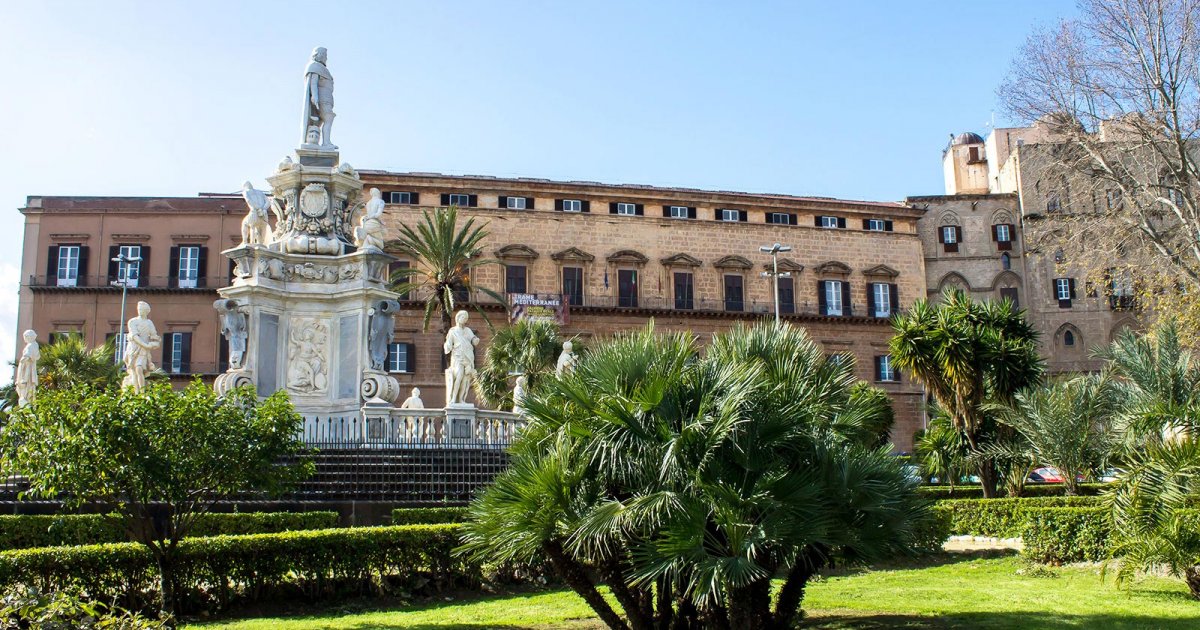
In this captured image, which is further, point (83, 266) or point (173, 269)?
point (173, 269)

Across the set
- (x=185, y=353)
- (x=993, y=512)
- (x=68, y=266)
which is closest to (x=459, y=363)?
(x=993, y=512)

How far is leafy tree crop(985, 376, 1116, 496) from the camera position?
22078 millimetres

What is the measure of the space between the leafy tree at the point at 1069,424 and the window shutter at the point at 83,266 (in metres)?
45.7

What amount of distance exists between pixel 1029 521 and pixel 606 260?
1631 inches

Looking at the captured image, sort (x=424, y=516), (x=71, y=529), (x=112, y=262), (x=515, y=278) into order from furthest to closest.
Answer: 1. (x=515, y=278)
2. (x=112, y=262)
3. (x=424, y=516)
4. (x=71, y=529)

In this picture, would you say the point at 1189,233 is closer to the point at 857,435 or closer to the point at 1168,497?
the point at 1168,497

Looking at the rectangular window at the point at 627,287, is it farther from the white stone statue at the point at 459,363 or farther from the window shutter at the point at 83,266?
the white stone statue at the point at 459,363

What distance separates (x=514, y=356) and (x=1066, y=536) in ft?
77.6

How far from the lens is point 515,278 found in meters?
55.5

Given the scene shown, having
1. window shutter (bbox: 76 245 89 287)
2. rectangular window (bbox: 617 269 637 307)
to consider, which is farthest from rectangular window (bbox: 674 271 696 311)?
window shutter (bbox: 76 245 89 287)

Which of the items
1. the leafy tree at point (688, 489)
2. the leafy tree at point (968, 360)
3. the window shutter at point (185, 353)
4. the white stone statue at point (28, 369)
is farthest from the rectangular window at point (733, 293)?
the leafy tree at point (688, 489)

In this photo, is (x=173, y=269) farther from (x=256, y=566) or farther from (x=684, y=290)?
(x=256, y=566)

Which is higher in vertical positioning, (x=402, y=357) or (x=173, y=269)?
(x=173, y=269)

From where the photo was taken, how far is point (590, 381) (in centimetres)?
939
